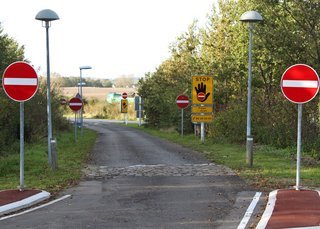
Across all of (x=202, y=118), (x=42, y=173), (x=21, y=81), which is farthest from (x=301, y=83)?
(x=202, y=118)

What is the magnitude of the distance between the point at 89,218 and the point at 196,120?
1686 cm

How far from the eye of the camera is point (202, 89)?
24297mm

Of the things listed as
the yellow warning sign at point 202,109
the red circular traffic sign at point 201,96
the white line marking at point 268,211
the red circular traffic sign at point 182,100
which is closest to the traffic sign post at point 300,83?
the white line marking at point 268,211

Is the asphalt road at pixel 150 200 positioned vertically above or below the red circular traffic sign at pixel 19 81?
below

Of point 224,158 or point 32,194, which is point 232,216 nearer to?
point 32,194

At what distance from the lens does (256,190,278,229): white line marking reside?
7317 mm

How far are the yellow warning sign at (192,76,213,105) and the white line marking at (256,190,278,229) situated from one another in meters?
14.4

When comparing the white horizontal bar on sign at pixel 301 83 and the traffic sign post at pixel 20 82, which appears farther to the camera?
the traffic sign post at pixel 20 82

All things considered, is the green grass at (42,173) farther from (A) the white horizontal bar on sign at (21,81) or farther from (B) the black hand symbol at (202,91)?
(B) the black hand symbol at (202,91)

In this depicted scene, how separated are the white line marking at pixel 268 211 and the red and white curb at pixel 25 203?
13.8ft

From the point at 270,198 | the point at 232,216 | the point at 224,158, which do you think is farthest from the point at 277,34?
the point at 232,216

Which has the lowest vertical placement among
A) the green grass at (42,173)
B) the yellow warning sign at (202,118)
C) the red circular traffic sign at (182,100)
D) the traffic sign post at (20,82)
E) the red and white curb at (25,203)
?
the green grass at (42,173)

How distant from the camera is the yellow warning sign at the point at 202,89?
24125 millimetres

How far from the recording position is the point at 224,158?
17.1 metres
